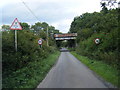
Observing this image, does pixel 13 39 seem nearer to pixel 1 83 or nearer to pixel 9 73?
pixel 9 73

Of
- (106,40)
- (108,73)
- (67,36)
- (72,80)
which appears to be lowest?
(72,80)

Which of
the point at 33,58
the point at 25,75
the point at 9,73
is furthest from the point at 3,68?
the point at 33,58

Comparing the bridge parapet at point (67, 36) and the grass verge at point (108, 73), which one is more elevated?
the bridge parapet at point (67, 36)

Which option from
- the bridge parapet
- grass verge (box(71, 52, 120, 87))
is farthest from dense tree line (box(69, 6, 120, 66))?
the bridge parapet

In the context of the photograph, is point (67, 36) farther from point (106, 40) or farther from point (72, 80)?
point (72, 80)

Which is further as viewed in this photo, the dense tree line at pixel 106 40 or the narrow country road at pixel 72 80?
the dense tree line at pixel 106 40

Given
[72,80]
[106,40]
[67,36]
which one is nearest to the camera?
[72,80]

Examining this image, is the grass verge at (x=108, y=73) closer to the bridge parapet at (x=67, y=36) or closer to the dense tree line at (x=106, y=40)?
the dense tree line at (x=106, y=40)

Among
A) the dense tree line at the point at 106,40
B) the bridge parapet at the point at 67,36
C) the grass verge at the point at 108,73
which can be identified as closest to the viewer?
the grass verge at the point at 108,73

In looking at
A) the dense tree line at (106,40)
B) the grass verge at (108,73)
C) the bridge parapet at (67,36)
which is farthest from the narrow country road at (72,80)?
the bridge parapet at (67,36)

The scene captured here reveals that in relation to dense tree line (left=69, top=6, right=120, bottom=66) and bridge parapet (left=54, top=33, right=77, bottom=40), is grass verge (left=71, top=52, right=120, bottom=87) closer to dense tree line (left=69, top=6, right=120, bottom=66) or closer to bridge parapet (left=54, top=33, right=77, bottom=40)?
dense tree line (left=69, top=6, right=120, bottom=66)

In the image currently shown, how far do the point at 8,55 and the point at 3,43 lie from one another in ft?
3.30

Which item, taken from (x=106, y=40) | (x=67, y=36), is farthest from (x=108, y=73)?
(x=67, y=36)

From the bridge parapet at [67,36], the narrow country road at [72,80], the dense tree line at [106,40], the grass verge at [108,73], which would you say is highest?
the bridge parapet at [67,36]
